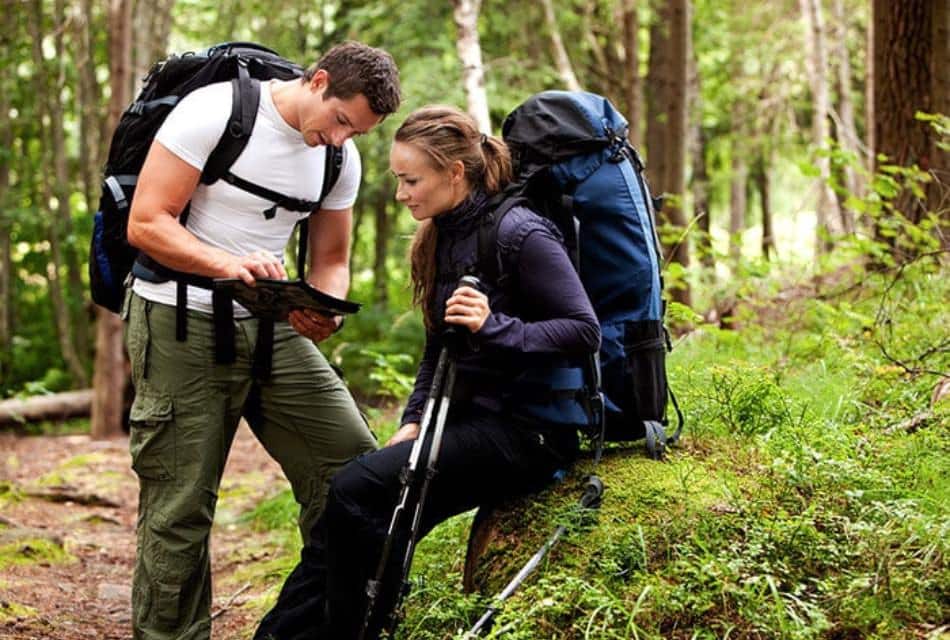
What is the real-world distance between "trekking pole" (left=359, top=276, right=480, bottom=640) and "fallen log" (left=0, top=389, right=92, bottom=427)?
37.3 feet

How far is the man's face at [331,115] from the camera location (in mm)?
4145

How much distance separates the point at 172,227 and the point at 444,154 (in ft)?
3.54

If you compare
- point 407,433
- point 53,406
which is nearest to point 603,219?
point 407,433

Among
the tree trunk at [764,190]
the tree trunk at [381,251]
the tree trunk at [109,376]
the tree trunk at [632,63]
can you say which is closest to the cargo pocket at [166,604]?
the tree trunk at [109,376]

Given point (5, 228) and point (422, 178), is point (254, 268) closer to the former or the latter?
point (422, 178)


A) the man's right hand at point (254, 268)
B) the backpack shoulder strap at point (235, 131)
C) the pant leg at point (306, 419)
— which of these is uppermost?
the backpack shoulder strap at point (235, 131)


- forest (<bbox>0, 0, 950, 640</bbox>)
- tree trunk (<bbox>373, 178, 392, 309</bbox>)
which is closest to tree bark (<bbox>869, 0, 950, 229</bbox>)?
forest (<bbox>0, 0, 950, 640</bbox>)

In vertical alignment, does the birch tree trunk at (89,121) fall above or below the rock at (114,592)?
above

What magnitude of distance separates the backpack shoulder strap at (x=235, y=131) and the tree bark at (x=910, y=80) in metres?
5.77

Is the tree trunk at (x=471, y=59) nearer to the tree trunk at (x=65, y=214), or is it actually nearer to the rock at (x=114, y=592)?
the rock at (x=114, y=592)

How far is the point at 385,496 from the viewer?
391 cm

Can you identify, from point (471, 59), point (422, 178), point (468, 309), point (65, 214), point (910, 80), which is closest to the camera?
point (468, 309)

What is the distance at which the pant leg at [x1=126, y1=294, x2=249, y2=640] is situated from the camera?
4383 mm

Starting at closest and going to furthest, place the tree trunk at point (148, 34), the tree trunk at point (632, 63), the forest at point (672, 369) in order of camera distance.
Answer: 1. the forest at point (672, 369)
2. the tree trunk at point (632, 63)
3. the tree trunk at point (148, 34)
